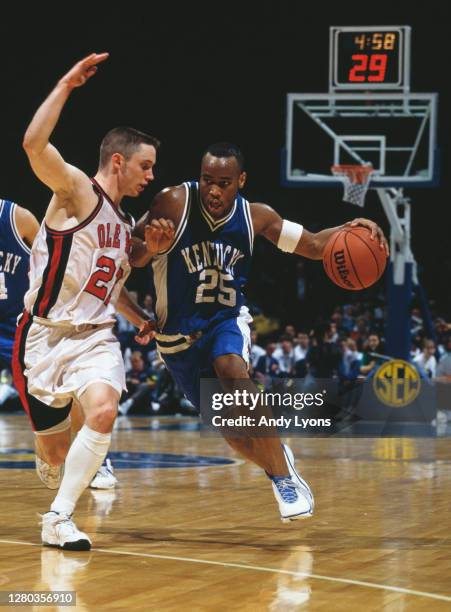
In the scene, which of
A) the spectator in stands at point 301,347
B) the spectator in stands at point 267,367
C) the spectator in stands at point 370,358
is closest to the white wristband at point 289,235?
the spectator in stands at point 370,358

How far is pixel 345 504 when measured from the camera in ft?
20.6

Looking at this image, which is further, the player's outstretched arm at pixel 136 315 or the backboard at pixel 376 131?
the backboard at pixel 376 131

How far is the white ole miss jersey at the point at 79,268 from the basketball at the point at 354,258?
52.5 inches

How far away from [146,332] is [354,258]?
1207mm

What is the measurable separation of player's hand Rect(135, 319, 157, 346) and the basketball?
103 cm

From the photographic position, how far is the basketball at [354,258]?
5.60 m

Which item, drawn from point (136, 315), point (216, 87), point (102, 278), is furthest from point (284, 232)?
point (216, 87)

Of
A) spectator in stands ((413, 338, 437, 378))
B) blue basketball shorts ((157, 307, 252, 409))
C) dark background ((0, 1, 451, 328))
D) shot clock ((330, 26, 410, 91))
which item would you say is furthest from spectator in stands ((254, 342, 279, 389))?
blue basketball shorts ((157, 307, 252, 409))

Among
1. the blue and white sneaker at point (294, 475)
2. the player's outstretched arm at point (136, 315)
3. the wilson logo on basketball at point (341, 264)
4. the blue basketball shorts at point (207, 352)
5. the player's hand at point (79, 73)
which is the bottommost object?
the blue and white sneaker at point (294, 475)

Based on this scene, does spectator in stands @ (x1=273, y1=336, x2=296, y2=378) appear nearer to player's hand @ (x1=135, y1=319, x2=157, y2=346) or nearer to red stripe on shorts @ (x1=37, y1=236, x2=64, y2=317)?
player's hand @ (x1=135, y1=319, x2=157, y2=346)

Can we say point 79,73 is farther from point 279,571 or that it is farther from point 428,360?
point 428,360

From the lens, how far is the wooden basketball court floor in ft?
12.2

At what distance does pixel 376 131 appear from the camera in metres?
15.2

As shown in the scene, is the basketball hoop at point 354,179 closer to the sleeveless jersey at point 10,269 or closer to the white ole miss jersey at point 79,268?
the sleeveless jersey at point 10,269
